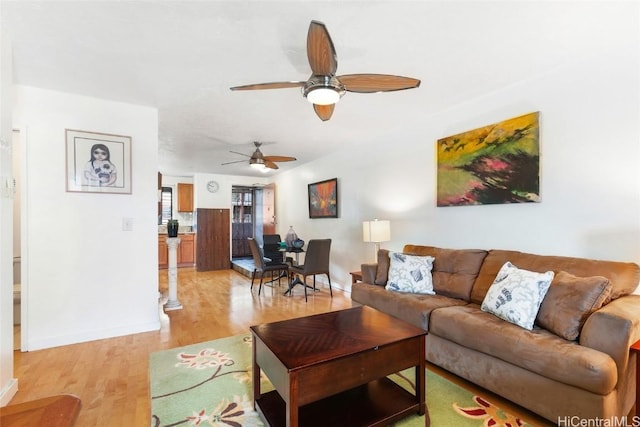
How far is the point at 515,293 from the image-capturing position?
6.63 ft

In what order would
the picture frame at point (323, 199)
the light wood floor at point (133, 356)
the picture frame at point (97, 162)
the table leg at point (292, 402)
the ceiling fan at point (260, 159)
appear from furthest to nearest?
1. the picture frame at point (323, 199)
2. the ceiling fan at point (260, 159)
3. the picture frame at point (97, 162)
4. the light wood floor at point (133, 356)
5. the table leg at point (292, 402)

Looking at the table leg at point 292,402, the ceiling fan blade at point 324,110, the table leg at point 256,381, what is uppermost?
the ceiling fan blade at point 324,110

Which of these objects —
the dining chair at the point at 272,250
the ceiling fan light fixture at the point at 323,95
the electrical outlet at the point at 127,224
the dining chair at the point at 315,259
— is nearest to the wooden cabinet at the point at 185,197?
the dining chair at the point at 272,250

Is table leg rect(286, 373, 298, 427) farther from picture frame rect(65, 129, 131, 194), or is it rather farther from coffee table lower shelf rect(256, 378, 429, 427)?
picture frame rect(65, 129, 131, 194)

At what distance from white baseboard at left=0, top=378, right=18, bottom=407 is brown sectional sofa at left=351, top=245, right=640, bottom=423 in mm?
2716

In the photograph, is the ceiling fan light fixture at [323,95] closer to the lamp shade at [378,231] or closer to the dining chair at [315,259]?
the lamp shade at [378,231]

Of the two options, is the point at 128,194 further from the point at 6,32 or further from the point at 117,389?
the point at 117,389

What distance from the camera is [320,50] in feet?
5.39

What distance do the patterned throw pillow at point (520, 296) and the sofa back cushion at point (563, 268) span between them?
0.88 ft

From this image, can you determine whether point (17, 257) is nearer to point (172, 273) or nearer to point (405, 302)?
point (172, 273)

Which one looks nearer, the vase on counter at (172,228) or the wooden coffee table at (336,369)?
the wooden coffee table at (336,369)

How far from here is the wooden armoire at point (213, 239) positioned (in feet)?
22.0

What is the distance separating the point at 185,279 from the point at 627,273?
6044 mm

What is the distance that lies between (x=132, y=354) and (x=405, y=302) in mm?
2378
